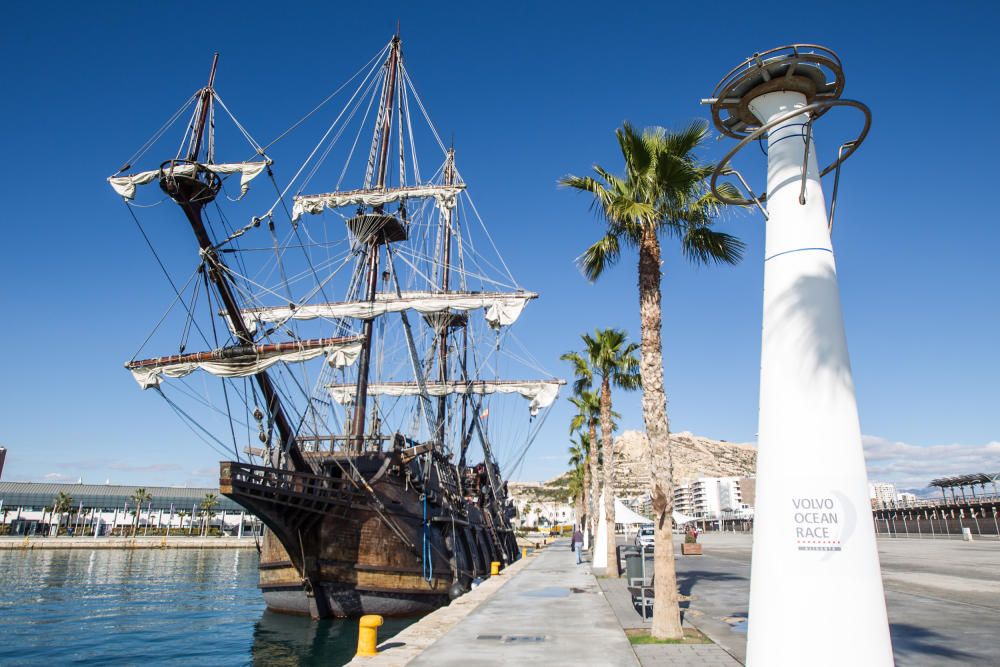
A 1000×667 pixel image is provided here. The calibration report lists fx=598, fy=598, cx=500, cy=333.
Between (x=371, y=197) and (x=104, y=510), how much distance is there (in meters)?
94.3

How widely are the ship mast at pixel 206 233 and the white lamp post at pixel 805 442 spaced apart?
16715 mm

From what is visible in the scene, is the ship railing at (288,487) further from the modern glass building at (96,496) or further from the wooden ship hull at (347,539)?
the modern glass building at (96,496)

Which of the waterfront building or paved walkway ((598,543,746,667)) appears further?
the waterfront building

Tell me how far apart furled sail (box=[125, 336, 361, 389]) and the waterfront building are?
70.4m

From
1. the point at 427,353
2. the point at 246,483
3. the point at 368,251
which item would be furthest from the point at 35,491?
the point at 246,483

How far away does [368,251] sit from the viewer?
29656 millimetres

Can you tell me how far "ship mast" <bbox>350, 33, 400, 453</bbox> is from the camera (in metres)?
24.1

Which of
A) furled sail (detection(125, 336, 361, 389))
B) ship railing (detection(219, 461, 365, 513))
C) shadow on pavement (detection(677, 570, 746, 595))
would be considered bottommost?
shadow on pavement (detection(677, 570, 746, 595))

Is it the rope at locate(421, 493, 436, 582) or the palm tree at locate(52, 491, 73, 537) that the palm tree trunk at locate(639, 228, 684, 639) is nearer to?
the rope at locate(421, 493, 436, 582)

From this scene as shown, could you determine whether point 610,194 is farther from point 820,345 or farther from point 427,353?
point 427,353

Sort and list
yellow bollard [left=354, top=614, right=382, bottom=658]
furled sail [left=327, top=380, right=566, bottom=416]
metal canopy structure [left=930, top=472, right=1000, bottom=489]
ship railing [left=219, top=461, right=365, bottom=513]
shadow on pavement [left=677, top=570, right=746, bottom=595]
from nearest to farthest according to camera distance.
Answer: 1. yellow bollard [left=354, top=614, right=382, bottom=658]
2. ship railing [left=219, top=461, right=365, bottom=513]
3. shadow on pavement [left=677, top=570, right=746, bottom=595]
4. furled sail [left=327, top=380, right=566, bottom=416]
5. metal canopy structure [left=930, top=472, right=1000, bottom=489]

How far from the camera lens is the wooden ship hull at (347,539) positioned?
60.8 ft

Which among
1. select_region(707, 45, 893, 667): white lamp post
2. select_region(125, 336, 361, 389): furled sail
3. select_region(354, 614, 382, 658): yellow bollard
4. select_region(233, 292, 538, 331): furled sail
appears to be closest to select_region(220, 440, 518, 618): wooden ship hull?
select_region(125, 336, 361, 389): furled sail

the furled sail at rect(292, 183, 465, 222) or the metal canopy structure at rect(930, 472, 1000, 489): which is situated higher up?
the furled sail at rect(292, 183, 465, 222)
